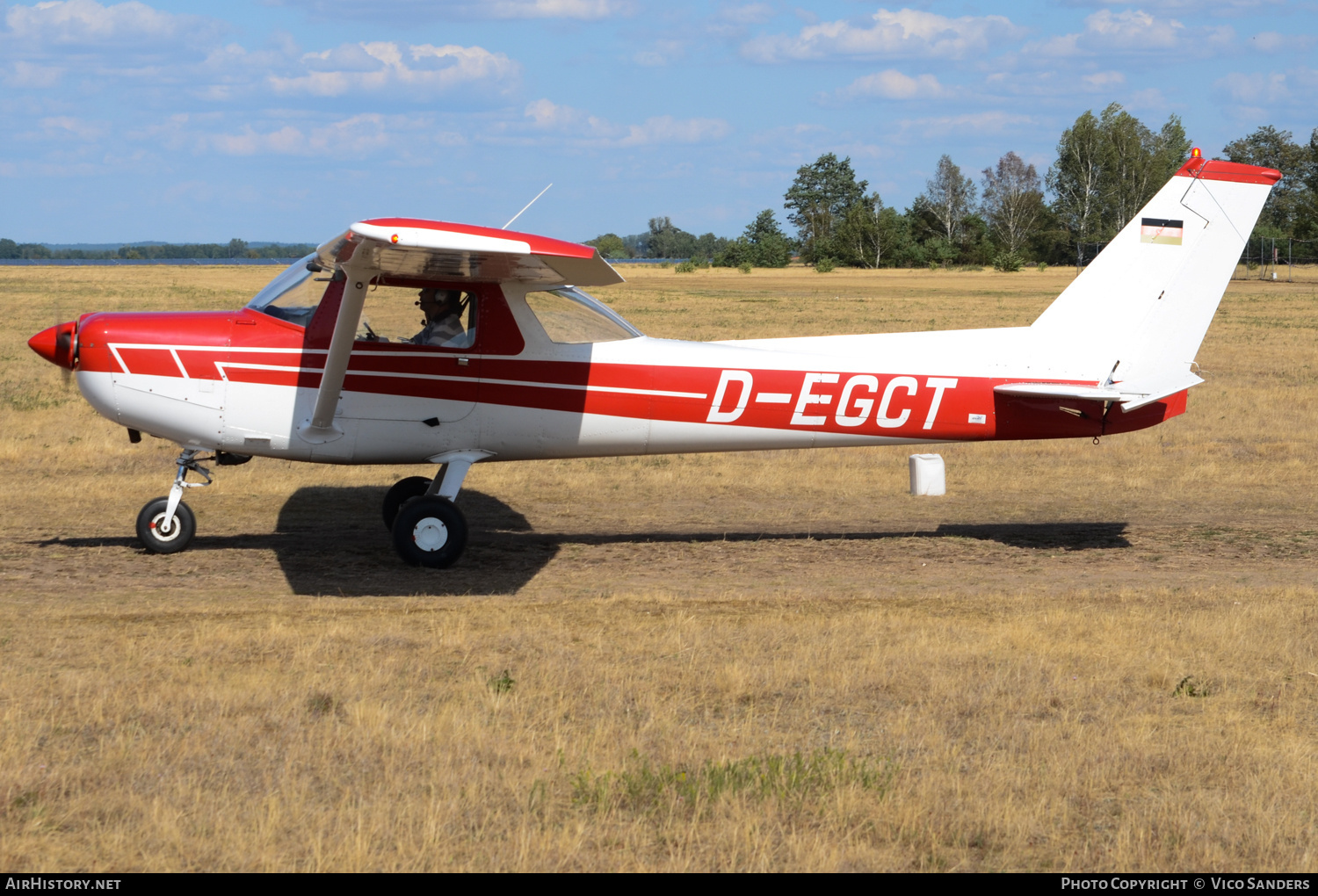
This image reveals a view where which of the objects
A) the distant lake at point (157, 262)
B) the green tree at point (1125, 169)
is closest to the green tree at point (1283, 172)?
the green tree at point (1125, 169)

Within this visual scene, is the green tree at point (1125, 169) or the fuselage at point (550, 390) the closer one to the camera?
the fuselage at point (550, 390)

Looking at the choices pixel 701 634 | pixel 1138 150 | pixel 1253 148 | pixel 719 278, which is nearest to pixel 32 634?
pixel 701 634

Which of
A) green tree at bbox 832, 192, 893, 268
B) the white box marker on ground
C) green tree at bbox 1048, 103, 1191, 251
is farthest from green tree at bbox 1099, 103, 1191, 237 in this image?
the white box marker on ground

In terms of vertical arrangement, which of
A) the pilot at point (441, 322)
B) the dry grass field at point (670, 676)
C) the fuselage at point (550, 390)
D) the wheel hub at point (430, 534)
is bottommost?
the dry grass field at point (670, 676)

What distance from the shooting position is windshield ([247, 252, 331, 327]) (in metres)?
8.91

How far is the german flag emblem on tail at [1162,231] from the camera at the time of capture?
9.67 meters

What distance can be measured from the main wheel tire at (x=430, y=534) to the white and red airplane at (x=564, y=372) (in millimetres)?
13

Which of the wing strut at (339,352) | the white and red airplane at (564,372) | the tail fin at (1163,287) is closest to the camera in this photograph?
the wing strut at (339,352)

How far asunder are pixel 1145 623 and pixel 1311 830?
2979 mm

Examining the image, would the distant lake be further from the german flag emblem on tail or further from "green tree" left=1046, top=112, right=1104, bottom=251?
the german flag emblem on tail

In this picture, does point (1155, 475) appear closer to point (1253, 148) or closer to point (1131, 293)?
point (1131, 293)

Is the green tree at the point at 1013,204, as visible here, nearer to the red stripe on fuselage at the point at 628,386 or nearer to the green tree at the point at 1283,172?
the green tree at the point at 1283,172

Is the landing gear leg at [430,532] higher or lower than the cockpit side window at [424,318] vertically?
lower

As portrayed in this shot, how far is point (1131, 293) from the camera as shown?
979 centimetres
